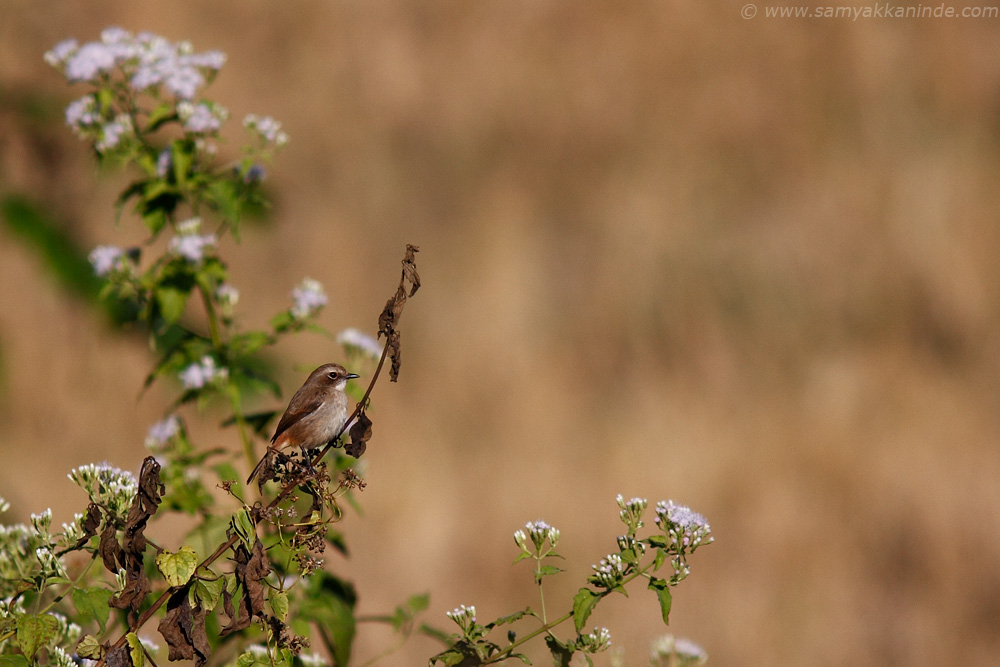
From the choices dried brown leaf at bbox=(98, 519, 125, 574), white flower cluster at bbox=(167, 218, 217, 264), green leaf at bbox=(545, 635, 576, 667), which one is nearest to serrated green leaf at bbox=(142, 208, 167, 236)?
white flower cluster at bbox=(167, 218, 217, 264)

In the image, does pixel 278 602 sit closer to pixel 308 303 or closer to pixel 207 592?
pixel 207 592

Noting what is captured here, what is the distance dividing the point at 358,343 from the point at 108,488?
6.45ft

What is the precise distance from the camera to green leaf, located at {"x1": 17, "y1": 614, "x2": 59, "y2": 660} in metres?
2.17

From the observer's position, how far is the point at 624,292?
9930 mm

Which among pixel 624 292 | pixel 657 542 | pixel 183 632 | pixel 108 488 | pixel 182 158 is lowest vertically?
pixel 183 632

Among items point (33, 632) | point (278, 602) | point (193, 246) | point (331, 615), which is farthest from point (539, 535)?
point (193, 246)

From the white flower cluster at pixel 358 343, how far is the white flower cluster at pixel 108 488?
1.84 m

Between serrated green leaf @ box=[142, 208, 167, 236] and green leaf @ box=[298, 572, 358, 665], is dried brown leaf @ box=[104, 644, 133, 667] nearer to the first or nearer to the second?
green leaf @ box=[298, 572, 358, 665]

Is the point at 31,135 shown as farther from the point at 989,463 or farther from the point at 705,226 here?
the point at 989,463

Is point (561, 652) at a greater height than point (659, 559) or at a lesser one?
lesser

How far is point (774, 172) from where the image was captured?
395 inches

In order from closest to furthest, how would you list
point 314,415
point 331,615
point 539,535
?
point 539,535
point 314,415
point 331,615

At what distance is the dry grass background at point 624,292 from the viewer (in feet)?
29.3

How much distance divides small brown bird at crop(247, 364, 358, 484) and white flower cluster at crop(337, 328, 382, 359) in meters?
0.51
